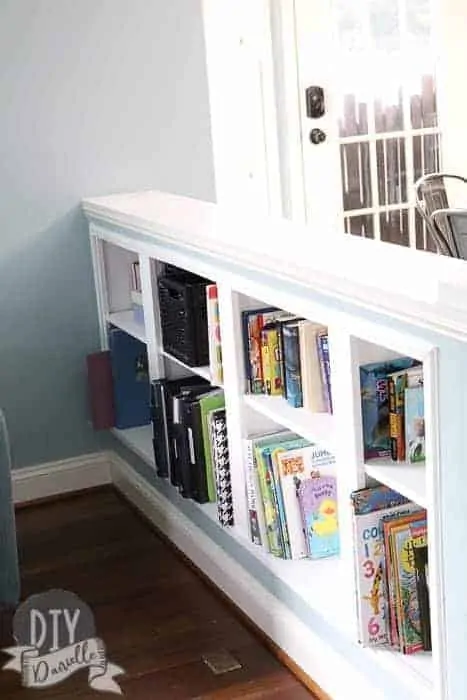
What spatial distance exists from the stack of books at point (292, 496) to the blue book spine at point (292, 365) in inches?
4.8

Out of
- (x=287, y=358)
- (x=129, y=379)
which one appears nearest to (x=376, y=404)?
(x=287, y=358)

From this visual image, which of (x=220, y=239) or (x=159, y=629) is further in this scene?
(x=159, y=629)

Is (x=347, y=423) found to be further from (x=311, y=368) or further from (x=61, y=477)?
(x=61, y=477)

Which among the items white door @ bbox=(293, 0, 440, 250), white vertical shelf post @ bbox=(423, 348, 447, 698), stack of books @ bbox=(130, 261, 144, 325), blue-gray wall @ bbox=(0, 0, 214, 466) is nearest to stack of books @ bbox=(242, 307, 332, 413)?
white vertical shelf post @ bbox=(423, 348, 447, 698)

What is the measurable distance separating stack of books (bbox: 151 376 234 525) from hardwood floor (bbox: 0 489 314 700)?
0.25 meters

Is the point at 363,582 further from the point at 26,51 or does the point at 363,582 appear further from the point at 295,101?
the point at 295,101

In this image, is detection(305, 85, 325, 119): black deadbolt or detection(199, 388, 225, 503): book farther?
detection(305, 85, 325, 119): black deadbolt

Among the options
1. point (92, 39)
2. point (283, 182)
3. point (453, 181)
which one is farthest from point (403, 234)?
point (92, 39)

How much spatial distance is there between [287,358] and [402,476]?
48 cm

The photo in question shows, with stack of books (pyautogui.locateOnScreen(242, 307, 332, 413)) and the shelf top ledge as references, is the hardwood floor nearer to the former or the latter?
stack of books (pyautogui.locateOnScreen(242, 307, 332, 413))

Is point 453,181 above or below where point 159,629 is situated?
above

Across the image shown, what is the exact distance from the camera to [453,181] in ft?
14.7

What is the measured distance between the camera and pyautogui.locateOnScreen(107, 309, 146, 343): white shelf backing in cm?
314

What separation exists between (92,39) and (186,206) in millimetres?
723
